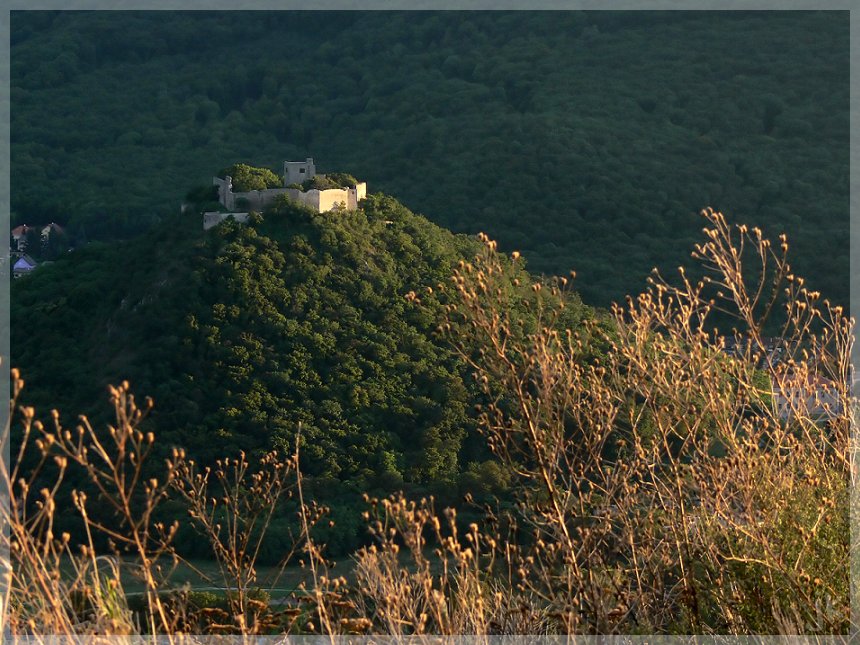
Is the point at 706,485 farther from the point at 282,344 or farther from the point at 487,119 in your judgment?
the point at 487,119

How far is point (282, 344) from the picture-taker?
2542 centimetres

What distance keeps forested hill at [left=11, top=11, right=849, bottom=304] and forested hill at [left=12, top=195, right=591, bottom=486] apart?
30.8 feet

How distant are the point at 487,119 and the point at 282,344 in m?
25.7

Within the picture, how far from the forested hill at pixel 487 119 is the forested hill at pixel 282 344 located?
9.40 m

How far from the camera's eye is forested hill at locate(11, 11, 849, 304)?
40750 mm

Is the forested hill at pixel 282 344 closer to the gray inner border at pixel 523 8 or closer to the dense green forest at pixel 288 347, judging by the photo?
the dense green forest at pixel 288 347

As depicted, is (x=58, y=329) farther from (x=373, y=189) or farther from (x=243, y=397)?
(x=373, y=189)

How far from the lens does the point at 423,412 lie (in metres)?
24.5

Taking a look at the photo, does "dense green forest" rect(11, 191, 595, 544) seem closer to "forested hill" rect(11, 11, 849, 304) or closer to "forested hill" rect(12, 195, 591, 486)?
"forested hill" rect(12, 195, 591, 486)

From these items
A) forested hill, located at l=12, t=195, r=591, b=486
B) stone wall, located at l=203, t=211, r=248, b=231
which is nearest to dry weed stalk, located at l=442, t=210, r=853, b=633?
forested hill, located at l=12, t=195, r=591, b=486

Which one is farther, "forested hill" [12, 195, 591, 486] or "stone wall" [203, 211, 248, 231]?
"stone wall" [203, 211, 248, 231]

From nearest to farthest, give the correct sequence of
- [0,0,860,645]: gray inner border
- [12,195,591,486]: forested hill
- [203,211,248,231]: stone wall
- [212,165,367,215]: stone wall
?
[0,0,860,645]: gray inner border
[12,195,591,486]: forested hill
[212,165,367,215]: stone wall
[203,211,248,231]: stone wall

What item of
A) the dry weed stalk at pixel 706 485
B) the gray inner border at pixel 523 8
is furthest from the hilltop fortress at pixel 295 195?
the dry weed stalk at pixel 706 485

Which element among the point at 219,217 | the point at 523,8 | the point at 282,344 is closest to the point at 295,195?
the point at 219,217
